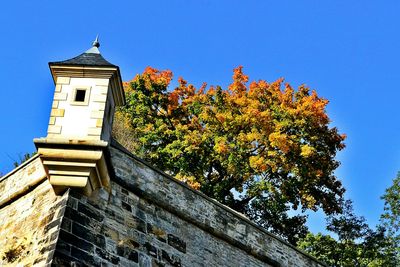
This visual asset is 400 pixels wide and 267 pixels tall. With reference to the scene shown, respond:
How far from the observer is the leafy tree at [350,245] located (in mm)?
17344

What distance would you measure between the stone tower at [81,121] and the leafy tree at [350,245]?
1020 centimetres

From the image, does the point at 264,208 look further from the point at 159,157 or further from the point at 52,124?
the point at 52,124

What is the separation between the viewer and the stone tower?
24.8 feet

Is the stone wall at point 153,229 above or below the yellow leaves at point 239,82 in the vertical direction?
below

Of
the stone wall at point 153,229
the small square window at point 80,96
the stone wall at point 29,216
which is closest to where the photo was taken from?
the stone wall at point 29,216

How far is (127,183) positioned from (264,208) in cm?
1020

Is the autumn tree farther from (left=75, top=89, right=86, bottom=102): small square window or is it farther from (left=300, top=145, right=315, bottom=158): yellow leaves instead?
(left=75, top=89, right=86, bottom=102): small square window

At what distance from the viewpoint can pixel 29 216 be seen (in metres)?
8.11

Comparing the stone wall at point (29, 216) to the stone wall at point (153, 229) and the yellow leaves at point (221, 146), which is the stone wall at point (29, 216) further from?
the yellow leaves at point (221, 146)

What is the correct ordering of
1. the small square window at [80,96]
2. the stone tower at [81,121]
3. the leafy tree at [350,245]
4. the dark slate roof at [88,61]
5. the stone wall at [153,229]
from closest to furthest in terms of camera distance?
the stone wall at [153,229] → the stone tower at [81,121] → the small square window at [80,96] → the dark slate roof at [88,61] → the leafy tree at [350,245]

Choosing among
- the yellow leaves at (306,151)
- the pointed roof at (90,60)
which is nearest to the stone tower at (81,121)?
the pointed roof at (90,60)

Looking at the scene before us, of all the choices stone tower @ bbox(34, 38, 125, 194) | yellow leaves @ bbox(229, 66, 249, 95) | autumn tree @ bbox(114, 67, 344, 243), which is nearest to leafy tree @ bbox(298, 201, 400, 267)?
autumn tree @ bbox(114, 67, 344, 243)

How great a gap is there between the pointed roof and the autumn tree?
9.00 metres

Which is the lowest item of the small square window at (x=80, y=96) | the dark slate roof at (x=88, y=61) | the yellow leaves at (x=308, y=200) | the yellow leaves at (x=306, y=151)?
the small square window at (x=80, y=96)
